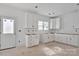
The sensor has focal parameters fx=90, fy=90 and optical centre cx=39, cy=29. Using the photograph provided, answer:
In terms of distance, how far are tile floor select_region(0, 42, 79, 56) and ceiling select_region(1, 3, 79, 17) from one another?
0.55m

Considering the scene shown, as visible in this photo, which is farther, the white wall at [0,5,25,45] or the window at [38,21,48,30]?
the window at [38,21,48,30]

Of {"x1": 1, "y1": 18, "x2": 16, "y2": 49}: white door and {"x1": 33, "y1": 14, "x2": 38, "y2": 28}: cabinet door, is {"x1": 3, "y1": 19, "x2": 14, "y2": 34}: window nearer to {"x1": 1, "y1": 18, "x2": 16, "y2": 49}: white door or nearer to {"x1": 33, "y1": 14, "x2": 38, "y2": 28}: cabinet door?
{"x1": 1, "y1": 18, "x2": 16, "y2": 49}: white door

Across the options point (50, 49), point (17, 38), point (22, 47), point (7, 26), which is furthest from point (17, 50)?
point (50, 49)

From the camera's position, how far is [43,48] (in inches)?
61.1

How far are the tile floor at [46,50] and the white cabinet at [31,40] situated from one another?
0.22 feet

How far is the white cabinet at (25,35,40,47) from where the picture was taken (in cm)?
153

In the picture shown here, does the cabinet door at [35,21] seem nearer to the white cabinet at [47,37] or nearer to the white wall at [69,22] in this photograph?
the white cabinet at [47,37]

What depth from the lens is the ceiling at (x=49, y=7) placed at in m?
1.49

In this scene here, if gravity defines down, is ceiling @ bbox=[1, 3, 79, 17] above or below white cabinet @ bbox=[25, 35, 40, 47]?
above

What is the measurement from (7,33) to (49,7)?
823 millimetres

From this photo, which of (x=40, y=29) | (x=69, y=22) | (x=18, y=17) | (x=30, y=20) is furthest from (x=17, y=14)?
(x=69, y=22)

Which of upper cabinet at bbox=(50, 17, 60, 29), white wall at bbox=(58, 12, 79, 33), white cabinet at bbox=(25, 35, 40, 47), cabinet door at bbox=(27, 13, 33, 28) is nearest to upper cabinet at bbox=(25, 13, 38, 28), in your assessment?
cabinet door at bbox=(27, 13, 33, 28)

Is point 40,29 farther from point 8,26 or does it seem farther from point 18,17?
point 8,26

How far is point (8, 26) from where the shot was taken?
4.91 ft
